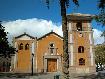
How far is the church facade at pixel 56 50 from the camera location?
4691cm

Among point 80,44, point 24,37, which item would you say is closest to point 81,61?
point 80,44

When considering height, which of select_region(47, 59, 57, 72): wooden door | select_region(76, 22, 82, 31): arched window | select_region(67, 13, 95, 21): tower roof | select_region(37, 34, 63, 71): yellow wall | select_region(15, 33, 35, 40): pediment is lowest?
select_region(47, 59, 57, 72): wooden door

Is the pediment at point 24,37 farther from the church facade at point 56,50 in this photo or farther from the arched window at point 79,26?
the arched window at point 79,26

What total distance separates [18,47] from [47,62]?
237 inches

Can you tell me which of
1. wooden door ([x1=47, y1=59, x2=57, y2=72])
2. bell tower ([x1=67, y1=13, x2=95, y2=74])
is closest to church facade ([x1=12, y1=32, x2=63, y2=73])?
wooden door ([x1=47, y1=59, x2=57, y2=72])

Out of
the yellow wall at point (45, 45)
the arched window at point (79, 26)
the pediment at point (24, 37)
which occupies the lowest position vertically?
the yellow wall at point (45, 45)

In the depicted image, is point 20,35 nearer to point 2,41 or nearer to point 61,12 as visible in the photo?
point 2,41

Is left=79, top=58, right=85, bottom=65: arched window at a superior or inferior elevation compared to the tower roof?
inferior

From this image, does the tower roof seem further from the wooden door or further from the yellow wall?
the wooden door

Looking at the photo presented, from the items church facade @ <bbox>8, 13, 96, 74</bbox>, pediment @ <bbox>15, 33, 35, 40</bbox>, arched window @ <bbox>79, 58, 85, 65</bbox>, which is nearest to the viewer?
church facade @ <bbox>8, 13, 96, 74</bbox>

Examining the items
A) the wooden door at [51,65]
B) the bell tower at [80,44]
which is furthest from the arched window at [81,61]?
the wooden door at [51,65]

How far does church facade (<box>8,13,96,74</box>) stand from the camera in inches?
1847

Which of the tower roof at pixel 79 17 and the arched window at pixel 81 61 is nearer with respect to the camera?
the tower roof at pixel 79 17

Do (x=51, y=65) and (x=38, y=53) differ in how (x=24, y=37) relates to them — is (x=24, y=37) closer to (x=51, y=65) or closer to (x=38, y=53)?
(x=38, y=53)
